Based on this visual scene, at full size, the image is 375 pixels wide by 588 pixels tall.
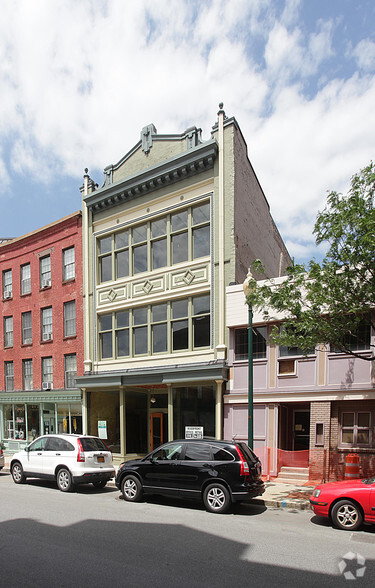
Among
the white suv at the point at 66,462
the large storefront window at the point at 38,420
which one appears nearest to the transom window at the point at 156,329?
the large storefront window at the point at 38,420

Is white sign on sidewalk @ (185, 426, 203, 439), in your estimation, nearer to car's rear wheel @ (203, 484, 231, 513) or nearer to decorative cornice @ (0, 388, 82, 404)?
car's rear wheel @ (203, 484, 231, 513)

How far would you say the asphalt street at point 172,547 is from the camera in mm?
5887

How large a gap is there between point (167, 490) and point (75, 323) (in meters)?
12.7

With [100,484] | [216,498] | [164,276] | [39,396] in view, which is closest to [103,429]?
[39,396]

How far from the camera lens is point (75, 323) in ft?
71.4

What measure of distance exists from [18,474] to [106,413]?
6868mm

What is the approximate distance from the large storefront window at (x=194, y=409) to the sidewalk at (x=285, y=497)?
360 centimetres

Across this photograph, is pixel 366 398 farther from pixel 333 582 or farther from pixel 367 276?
pixel 333 582

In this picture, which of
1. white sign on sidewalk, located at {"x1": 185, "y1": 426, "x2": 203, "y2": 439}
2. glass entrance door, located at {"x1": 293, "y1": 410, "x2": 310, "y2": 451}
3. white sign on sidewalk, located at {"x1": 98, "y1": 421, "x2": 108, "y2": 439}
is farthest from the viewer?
white sign on sidewalk, located at {"x1": 98, "y1": 421, "x2": 108, "y2": 439}

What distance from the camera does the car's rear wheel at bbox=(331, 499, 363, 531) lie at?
8.40 metres

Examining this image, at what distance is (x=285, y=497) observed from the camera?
11430 mm

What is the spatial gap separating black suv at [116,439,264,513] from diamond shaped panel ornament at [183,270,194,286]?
769 centimetres

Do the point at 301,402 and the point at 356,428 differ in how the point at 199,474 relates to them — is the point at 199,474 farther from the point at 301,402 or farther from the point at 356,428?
the point at 301,402

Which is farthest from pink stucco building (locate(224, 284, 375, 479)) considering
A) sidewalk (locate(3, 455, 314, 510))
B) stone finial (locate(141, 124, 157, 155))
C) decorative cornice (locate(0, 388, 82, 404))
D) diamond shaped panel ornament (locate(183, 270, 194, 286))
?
decorative cornice (locate(0, 388, 82, 404))
